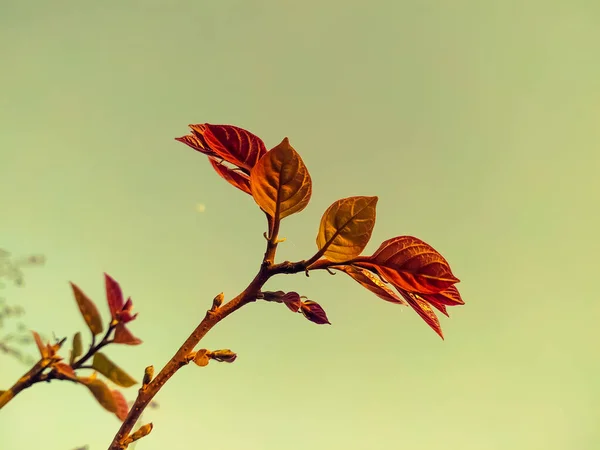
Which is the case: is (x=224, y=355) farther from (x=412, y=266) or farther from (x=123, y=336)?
(x=412, y=266)

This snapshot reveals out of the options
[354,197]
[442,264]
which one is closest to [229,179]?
[354,197]

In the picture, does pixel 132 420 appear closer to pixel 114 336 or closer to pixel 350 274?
pixel 114 336

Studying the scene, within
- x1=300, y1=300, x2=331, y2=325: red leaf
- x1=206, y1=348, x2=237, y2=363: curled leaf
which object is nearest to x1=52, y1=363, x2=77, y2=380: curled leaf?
x1=206, y1=348, x2=237, y2=363: curled leaf

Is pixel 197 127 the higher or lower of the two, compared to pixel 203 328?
higher

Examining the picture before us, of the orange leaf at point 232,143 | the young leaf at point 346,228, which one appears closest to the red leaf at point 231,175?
the orange leaf at point 232,143

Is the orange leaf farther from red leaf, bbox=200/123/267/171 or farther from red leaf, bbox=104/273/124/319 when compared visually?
red leaf, bbox=104/273/124/319

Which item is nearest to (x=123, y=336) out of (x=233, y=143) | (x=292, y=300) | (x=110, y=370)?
(x=110, y=370)

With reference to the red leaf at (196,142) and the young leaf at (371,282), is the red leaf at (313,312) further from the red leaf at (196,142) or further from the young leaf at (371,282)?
the red leaf at (196,142)
